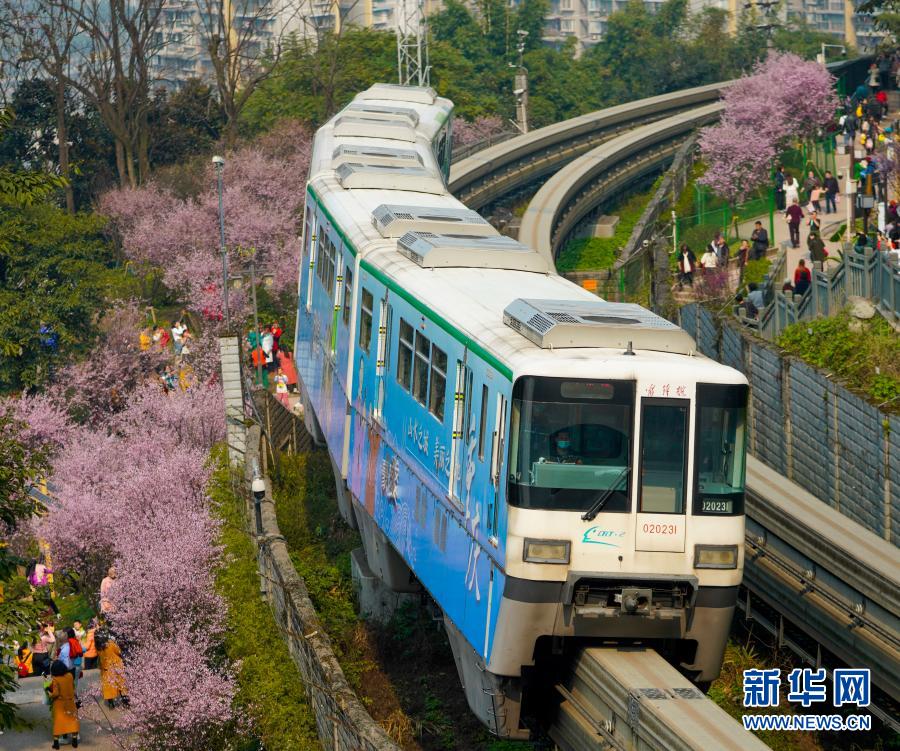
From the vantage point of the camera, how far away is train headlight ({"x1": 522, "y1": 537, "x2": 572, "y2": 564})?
13.5m

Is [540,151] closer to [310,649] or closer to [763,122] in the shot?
[763,122]

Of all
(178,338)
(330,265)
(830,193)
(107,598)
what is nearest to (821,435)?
(330,265)

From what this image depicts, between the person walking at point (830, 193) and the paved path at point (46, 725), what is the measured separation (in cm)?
2206

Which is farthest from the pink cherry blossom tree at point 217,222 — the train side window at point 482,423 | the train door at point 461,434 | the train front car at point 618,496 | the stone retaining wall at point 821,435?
the train front car at point 618,496

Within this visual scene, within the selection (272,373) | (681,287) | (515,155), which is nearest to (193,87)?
(515,155)

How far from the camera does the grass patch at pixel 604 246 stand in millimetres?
49469

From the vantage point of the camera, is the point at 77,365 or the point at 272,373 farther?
the point at 77,365

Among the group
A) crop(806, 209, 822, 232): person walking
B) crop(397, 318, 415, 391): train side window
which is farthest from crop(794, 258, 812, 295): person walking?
crop(397, 318, 415, 391): train side window

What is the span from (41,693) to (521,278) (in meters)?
10.3

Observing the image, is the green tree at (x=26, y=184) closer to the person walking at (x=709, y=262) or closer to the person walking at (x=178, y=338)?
the person walking at (x=709, y=262)

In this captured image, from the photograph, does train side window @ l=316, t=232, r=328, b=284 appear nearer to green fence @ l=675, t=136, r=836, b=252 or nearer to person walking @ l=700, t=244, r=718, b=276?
person walking @ l=700, t=244, r=718, b=276

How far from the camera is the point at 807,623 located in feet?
56.3

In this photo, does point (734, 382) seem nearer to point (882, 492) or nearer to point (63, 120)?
point (882, 492)

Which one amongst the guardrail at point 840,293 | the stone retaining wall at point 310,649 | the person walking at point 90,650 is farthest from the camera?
the person walking at point 90,650
